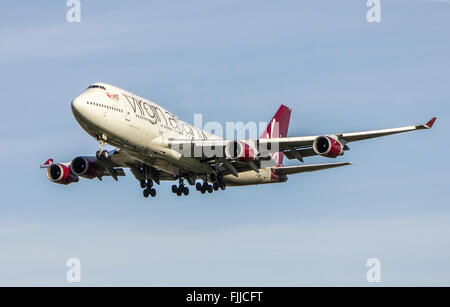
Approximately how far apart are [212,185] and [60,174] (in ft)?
39.8

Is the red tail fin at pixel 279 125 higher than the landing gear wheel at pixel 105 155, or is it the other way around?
the red tail fin at pixel 279 125

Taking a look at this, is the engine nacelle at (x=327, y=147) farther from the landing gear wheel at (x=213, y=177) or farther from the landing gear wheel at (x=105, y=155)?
the landing gear wheel at (x=105, y=155)

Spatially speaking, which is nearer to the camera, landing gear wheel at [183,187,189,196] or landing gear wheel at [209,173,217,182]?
landing gear wheel at [209,173,217,182]

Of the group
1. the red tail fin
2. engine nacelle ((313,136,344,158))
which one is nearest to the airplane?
engine nacelle ((313,136,344,158))

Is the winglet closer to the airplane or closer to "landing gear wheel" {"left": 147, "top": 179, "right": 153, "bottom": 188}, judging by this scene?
the airplane

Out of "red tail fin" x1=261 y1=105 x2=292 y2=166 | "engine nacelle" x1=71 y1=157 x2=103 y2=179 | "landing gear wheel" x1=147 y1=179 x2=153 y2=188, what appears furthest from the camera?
"red tail fin" x1=261 y1=105 x2=292 y2=166

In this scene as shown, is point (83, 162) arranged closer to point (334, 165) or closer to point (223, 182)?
point (223, 182)

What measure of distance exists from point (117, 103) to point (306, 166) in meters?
16.1

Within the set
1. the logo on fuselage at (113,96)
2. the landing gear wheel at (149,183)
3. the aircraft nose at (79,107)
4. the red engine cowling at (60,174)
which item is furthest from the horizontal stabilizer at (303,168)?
the aircraft nose at (79,107)

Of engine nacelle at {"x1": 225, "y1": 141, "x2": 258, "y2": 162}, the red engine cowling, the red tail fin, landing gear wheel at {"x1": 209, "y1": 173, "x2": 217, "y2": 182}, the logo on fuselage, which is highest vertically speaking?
the red tail fin

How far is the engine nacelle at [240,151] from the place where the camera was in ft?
180

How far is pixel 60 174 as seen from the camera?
62062 millimetres

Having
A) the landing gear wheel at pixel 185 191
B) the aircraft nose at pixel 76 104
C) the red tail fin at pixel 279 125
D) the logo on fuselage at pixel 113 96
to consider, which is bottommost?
the landing gear wheel at pixel 185 191

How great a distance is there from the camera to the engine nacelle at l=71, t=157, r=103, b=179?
199 ft
